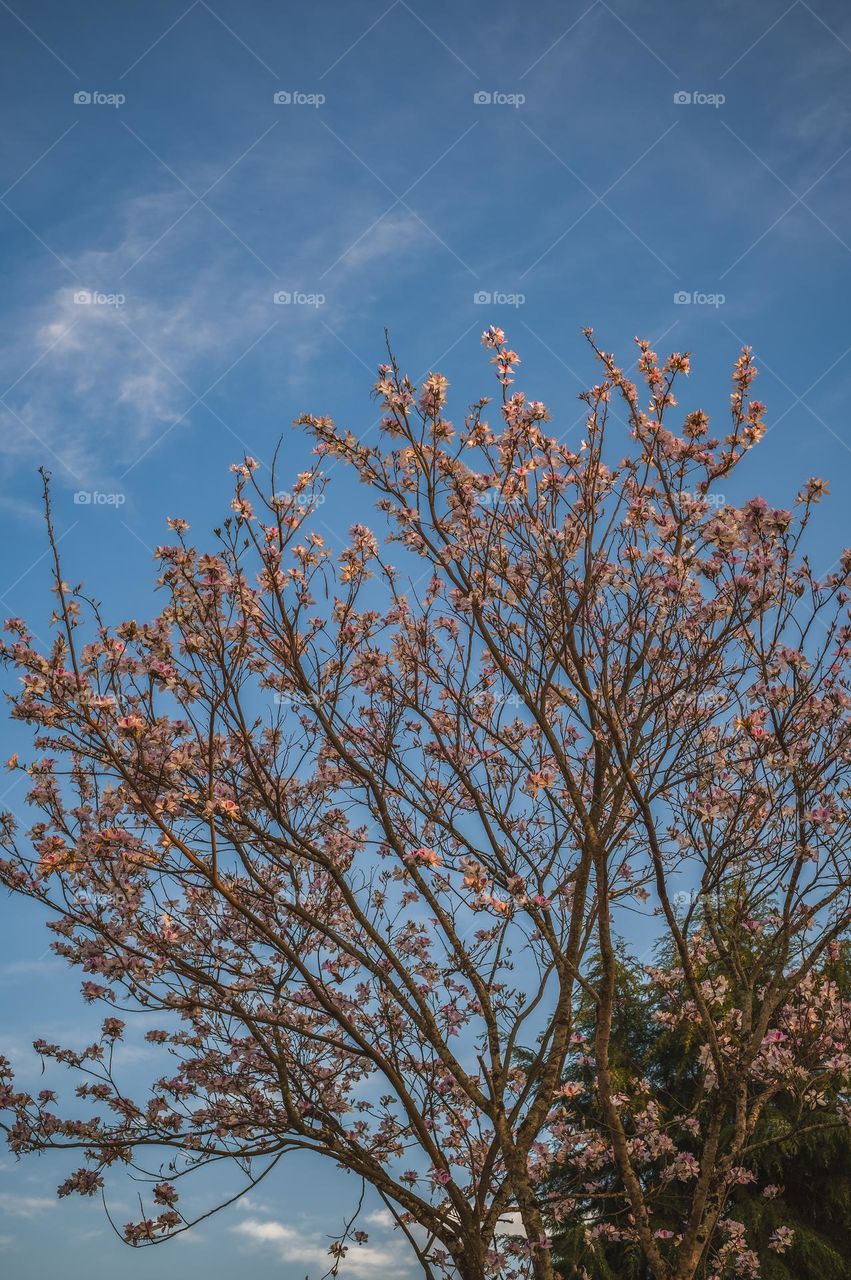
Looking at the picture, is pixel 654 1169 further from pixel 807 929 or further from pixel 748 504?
pixel 748 504

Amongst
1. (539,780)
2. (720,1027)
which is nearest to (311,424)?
(539,780)

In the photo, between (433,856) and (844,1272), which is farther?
(844,1272)

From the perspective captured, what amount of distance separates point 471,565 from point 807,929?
3.38 m

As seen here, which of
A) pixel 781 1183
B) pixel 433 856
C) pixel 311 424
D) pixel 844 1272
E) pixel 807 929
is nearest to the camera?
pixel 433 856

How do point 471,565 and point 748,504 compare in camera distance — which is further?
point 471,565

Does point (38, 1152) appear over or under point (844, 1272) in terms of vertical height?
over

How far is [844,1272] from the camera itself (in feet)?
34.3

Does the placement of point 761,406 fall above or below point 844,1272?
above

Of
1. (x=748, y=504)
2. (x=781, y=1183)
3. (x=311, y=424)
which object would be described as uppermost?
(x=311, y=424)

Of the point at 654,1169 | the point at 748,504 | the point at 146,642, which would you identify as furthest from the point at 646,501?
the point at 654,1169

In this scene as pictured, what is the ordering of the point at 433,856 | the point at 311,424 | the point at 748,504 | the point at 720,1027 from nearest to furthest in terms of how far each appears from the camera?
the point at 433,856, the point at 748,504, the point at 311,424, the point at 720,1027

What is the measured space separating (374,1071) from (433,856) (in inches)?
109

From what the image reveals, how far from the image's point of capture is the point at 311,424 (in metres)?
6.29

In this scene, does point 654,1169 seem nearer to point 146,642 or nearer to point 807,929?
point 807,929
